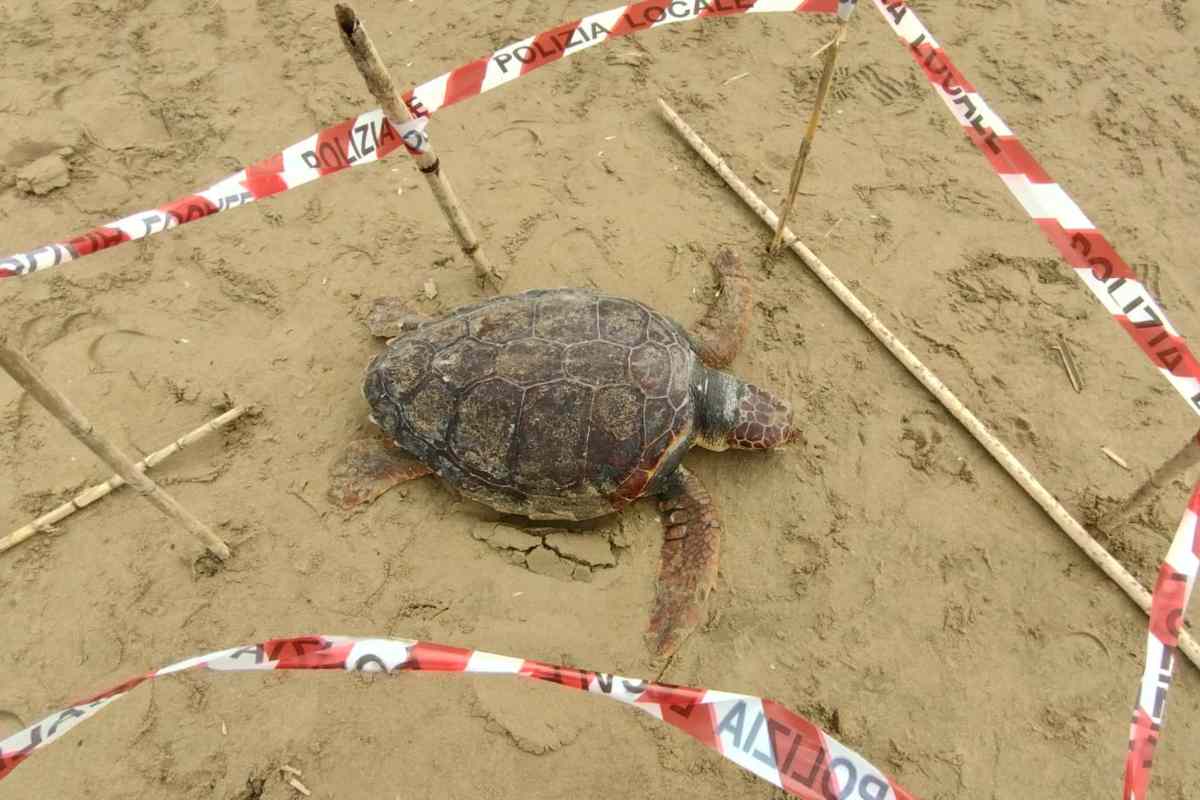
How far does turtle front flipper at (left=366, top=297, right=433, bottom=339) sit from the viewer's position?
3.62 m

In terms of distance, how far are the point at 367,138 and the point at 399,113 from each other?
340 mm

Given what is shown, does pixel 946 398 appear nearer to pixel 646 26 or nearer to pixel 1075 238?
pixel 1075 238

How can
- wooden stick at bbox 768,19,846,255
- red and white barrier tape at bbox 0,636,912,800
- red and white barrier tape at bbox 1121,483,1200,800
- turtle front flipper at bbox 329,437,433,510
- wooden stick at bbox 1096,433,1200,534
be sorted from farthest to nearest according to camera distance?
turtle front flipper at bbox 329,437,433,510 → wooden stick at bbox 768,19,846,255 → wooden stick at bbox 1096,433,1200,534 → red and white barrier tape at bbox 1121,483,1200,800 → red and white barrier tape at bbox 0,636,912,800

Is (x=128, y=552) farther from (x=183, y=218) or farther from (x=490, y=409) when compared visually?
(x=490, y=409)

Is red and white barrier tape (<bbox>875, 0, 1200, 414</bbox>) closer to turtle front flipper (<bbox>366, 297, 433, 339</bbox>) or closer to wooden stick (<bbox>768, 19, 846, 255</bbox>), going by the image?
wooden stick (<bbox>768, 19, 846, 255</bbox>)

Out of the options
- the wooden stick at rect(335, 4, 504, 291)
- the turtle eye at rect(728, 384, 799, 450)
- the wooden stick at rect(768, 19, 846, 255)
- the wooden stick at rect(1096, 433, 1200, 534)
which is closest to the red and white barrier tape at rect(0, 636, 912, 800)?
the turtle eye at rect(728, 384, 799, 450)

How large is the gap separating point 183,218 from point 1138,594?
15.1ft

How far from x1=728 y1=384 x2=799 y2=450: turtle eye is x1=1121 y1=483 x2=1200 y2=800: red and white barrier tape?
1529 millimetres

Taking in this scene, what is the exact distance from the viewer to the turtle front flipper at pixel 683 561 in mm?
2977

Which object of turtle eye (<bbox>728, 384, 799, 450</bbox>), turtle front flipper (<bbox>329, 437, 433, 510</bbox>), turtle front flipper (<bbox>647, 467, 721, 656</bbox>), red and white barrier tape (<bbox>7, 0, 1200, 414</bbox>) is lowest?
turtle front flipper (<bbox>647, 467, 721, 656</bbox>)

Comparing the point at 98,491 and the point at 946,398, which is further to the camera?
the point at 946,398

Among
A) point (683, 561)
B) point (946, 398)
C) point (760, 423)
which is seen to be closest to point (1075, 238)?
point (946, 398)

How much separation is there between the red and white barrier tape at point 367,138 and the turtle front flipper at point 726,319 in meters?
1.41

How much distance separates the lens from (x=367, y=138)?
10.4 feet
